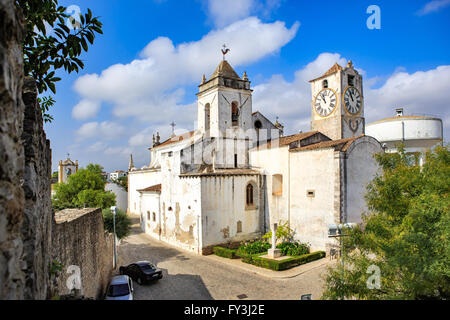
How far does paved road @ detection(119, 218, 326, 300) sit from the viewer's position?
45.9ft

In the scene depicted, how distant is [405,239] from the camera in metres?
8.46

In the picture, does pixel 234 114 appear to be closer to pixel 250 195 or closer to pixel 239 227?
pixel 250 195

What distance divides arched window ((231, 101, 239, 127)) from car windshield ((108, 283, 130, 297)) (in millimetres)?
17112

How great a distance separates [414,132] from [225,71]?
60.4 feet

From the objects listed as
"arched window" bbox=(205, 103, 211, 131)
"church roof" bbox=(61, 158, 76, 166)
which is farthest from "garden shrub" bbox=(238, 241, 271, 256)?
"church roof" bbox=(61, 158, 76, 166)

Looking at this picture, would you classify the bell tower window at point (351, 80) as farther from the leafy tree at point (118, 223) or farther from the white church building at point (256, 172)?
the leafy tree at point (118, 223)

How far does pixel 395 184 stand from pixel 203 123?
1865cm

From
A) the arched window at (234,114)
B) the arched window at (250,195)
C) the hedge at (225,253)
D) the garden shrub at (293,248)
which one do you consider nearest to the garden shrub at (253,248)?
the hedge at (225,253)

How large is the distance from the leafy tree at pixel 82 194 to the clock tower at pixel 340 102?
2080 cm

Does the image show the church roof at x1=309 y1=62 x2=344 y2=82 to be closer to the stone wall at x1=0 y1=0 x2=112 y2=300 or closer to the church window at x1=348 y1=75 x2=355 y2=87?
the church window at x1=348 y1=75 x2=355 y2=87

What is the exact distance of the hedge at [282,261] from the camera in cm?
1739
